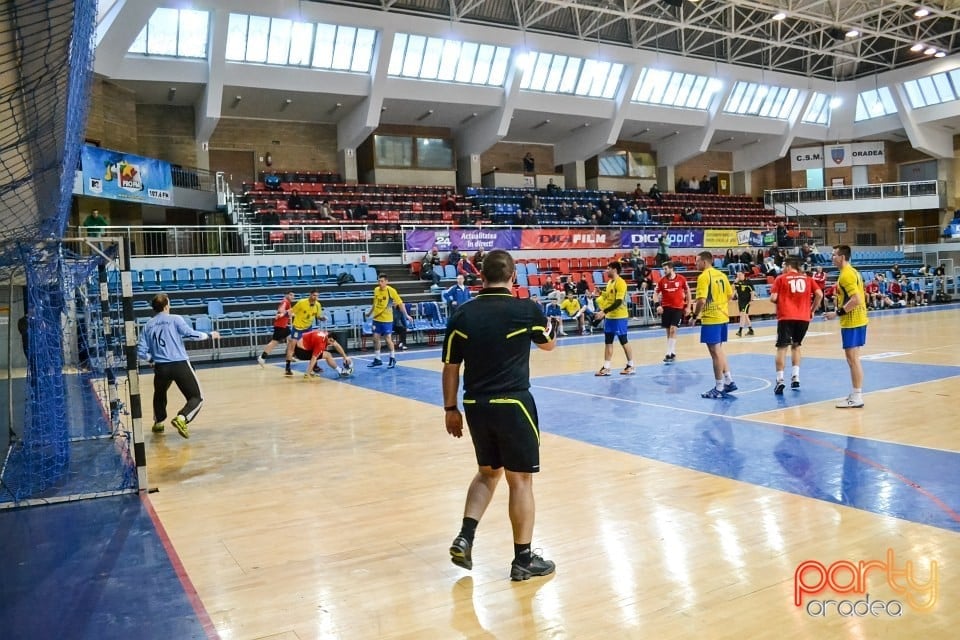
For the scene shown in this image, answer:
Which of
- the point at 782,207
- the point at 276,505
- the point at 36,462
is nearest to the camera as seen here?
the point at 276,505

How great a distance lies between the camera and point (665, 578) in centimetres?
380

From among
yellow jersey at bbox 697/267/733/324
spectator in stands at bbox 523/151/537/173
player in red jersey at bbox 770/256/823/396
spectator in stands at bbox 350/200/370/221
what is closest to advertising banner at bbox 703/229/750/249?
spectator in stands at bbox 523/151/537/173

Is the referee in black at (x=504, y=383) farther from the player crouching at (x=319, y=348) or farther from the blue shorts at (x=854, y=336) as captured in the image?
the player crouching at (x=319, y=348)

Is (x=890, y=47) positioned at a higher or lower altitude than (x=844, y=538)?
higher

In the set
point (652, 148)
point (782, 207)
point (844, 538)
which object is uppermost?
point (652, 148)

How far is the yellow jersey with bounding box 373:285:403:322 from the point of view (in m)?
14.8

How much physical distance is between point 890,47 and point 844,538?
4383 centimetres

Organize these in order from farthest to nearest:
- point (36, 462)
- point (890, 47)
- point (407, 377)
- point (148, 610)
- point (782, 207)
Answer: point (782, 207) → point (890, 47) → point (407, 377) → point (36, 462) → point (148, 610)

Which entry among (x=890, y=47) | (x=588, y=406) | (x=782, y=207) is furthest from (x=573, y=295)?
(x=890, y=47)

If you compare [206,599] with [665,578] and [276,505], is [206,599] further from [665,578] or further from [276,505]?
[665,578]

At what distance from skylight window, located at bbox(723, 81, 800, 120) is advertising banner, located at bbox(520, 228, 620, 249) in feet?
45.1

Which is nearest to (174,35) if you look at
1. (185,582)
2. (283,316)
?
(283,316)

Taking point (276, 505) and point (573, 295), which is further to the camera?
point (573, 295)

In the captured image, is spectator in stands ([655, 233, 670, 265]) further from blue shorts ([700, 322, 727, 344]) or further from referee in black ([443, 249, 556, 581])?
referee in black ([443, 249, 556, 581])
